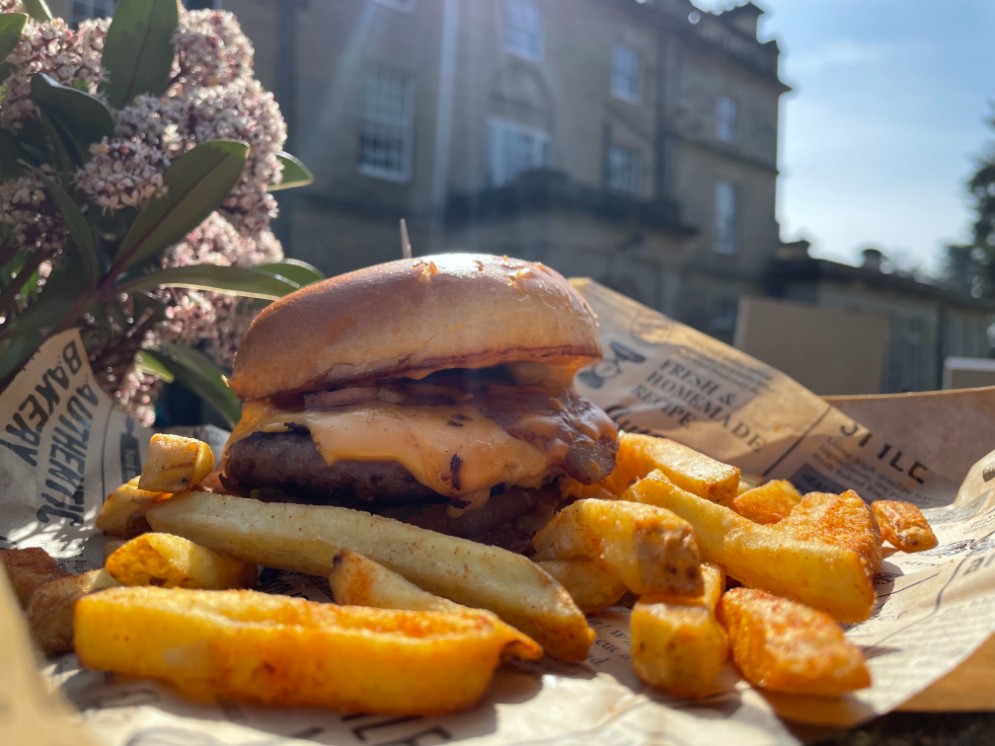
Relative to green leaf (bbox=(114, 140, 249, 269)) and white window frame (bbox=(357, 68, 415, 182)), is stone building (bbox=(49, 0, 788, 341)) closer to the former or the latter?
white window frame (bbox=(357, 68, 415, 182))

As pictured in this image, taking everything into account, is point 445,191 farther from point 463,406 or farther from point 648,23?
point 463,406

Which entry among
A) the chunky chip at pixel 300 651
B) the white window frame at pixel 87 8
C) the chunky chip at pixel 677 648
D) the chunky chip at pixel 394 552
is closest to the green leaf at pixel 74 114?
the white window frame at pixel 87 8

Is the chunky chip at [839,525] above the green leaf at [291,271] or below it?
below

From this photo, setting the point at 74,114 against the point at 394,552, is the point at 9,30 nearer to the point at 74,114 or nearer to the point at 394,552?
the point at 74,114

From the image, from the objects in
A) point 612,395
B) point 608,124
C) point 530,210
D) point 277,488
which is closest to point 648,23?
point 608,124

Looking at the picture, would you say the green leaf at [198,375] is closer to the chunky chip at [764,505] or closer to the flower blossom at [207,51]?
the flower blossom at [207,51]

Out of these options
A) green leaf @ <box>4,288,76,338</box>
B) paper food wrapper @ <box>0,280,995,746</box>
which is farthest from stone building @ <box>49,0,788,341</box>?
paper food wrapper @ <box>0,280,995,746</box>

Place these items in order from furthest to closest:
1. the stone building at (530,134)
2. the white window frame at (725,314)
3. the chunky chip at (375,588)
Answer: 1. the white window frame at (725,314)
2. the stone building at (530,134)
3. the chunky chip at (375,588)
